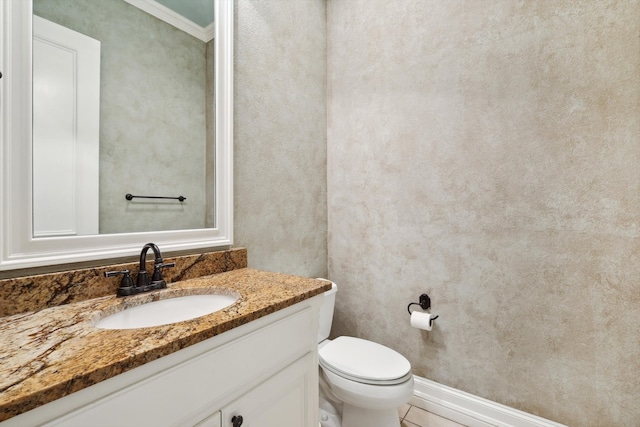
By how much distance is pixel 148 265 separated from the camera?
106 cm

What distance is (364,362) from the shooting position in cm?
137

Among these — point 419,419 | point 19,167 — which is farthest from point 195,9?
point 419,419

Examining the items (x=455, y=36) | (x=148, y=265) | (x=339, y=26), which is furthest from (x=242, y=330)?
(x=339, y=26)

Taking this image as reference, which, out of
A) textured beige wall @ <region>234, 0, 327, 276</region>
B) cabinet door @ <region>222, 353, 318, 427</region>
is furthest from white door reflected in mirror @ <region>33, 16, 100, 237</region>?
cabinet door @ <region>222, 353, 318, 427</region>

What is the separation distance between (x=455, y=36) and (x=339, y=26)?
0.78 m

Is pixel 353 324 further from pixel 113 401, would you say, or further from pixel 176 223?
pixel 113 401

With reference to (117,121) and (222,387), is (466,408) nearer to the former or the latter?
(222,387)

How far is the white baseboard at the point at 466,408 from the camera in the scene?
1.39 metres

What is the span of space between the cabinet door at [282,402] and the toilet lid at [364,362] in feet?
0.90

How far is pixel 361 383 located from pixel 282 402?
1.50 ft

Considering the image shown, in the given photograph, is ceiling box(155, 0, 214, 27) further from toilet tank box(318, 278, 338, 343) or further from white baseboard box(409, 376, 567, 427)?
white baseboard box(409, 376, 567, 427)

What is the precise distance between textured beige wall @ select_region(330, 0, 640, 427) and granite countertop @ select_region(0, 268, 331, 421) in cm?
95

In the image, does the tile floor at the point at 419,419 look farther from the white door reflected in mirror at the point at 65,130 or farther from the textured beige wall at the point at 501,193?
the white door reflected in mirror at the point at 65,130

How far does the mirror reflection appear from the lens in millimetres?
899
